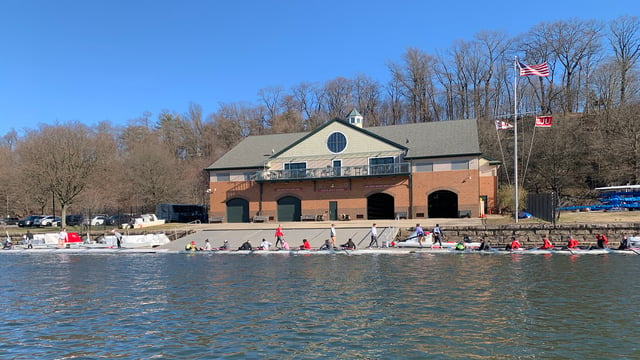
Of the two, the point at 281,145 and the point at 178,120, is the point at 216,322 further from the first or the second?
the point at 178,120

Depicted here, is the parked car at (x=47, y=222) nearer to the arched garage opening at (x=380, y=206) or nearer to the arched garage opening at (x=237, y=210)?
the arched garage opening at (x=237, y=210)

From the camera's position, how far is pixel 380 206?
1917 inches

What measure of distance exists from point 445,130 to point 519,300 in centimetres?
Answer: 3450

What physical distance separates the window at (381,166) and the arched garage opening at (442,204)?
181 inches

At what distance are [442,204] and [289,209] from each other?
14.8 metres

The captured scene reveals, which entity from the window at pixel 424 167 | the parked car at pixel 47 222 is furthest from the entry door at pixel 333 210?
the parked car at pixel 47 222

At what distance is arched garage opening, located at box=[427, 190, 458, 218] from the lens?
1810 inches

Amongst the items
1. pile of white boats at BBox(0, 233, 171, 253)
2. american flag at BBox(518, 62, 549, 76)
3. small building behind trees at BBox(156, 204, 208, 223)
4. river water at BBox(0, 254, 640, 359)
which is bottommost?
river water at BBox(0, 254, 640, 359)

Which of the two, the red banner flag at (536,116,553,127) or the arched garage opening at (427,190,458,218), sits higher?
the red banner flag at (536,116,553,127)

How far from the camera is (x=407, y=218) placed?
45.2 metres

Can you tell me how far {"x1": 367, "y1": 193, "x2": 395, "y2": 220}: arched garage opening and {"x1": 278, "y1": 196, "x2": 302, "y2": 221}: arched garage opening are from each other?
6.92 m

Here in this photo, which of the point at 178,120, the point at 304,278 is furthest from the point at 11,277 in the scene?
the point at 178,120

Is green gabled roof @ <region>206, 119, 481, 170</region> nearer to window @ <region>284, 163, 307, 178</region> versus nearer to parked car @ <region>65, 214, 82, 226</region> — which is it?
window @ <region>284, 163, 307, 178</region>

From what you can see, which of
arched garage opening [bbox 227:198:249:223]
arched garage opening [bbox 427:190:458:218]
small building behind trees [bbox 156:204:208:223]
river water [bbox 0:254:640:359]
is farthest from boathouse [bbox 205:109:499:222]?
river water [bbox 0:254:640:359]
